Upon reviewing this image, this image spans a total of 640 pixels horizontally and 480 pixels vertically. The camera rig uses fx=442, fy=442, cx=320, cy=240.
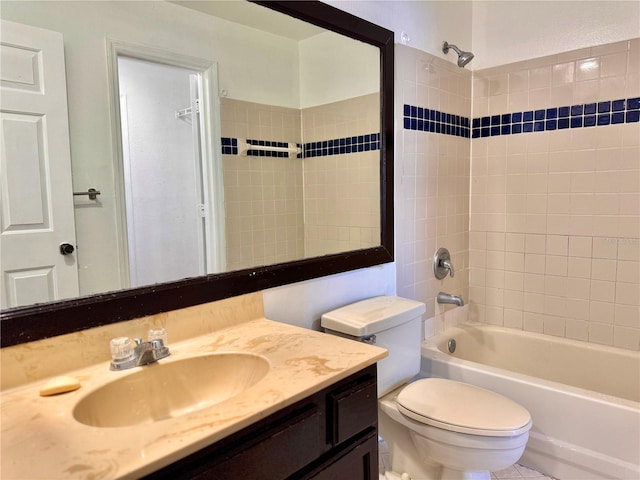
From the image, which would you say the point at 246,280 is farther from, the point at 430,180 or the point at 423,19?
the point at 423,19

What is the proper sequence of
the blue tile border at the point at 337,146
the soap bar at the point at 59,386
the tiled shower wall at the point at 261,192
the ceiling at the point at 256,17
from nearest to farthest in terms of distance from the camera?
the soap bar at the point at 59,386
the ceiling at the point at 256,17
the tiled shower wall at the point at 261,192
the blue tile border at the point at 337,146

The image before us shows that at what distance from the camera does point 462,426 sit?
148cm

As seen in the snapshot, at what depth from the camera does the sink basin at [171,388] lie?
1.00 metres

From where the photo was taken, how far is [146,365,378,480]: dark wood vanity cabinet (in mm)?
815

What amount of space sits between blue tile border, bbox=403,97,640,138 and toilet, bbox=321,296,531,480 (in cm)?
94

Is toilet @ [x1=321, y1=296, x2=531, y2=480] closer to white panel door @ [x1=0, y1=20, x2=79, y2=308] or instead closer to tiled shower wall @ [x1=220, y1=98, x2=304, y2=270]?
tiled shower wall @ [x1=220, y1=98, x2=304, y2=270]

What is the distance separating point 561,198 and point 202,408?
210cm

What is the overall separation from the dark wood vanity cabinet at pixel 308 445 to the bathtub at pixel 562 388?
3.33ft

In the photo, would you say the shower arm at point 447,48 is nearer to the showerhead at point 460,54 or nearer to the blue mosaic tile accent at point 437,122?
the showerhead at point 460,54

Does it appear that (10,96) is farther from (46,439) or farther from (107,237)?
(46,439)

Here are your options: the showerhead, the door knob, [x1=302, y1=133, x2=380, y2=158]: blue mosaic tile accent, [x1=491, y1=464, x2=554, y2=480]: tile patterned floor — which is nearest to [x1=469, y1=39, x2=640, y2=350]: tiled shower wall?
the showerhead

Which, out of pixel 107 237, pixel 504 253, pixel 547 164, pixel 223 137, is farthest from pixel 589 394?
pixel 107 237

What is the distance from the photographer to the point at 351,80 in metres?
1.93

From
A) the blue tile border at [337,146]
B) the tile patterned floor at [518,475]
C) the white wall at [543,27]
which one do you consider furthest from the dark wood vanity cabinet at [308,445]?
the white wall at [543,27]
